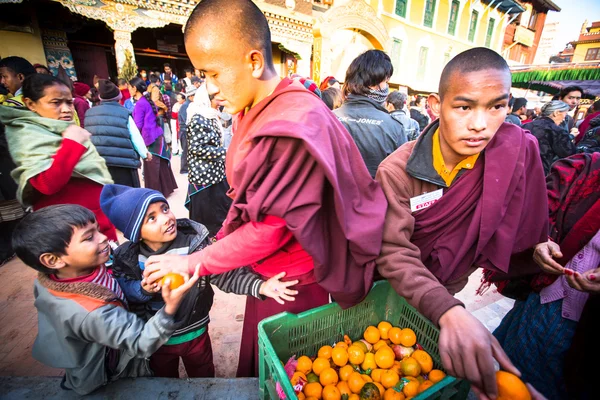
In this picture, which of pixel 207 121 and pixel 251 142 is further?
pixel 207 121

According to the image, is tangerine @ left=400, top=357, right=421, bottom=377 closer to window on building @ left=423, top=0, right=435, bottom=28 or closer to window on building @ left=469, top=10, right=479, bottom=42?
window on building @ left=423, top=0, right=435, bottom=28

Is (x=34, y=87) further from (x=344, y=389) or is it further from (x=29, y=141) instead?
(x=344, y=389)

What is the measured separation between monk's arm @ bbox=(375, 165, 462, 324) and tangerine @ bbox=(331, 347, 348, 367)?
466 mm

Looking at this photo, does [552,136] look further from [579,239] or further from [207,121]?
[207,121]

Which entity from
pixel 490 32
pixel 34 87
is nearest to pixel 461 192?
pixel 34 87

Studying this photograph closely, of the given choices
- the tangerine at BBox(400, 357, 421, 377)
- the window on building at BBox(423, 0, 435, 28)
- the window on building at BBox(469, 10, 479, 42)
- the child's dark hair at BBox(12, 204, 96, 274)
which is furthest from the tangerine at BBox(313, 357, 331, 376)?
the window on building at BBox(469, 10, 479, 42)

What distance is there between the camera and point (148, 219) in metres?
1.49

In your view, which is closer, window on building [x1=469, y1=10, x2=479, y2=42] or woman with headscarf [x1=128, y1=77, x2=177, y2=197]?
woman with headscarf [x1=128, y1=77, x2=177, y2=197]

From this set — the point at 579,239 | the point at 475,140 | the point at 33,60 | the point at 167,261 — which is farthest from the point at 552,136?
the point at 33,60

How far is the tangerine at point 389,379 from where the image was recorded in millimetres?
1182

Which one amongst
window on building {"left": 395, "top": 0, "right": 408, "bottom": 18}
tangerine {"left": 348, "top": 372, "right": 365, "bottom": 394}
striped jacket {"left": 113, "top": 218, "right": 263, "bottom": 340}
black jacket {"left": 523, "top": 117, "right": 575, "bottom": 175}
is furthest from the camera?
window on building {"left": 395, "top": 0, "right": 408, "bottom": 18}

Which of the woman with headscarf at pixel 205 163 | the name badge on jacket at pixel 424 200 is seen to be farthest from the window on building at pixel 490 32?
the name badge on jacket at pixel 424 200

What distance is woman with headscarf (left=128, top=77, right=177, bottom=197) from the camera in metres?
4.45

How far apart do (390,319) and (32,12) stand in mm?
11926
